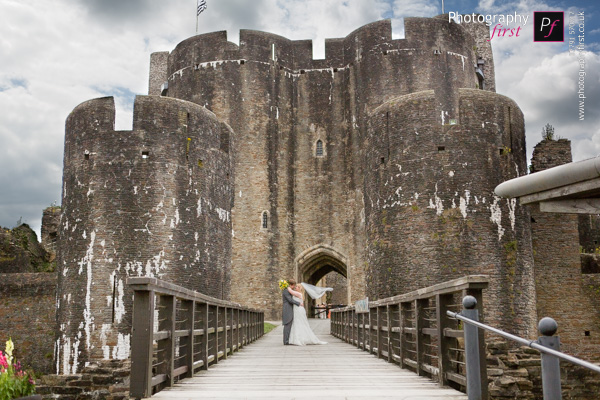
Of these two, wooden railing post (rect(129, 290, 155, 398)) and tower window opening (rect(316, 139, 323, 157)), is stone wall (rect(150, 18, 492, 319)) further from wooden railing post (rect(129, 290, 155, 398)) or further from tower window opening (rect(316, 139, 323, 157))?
wooden railing post (rect(129, 290, 155, 398))

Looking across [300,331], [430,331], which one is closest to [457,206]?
[300,331]

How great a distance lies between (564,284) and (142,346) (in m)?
14.7

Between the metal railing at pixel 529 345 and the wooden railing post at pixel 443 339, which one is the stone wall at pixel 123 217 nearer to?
the wooden railing post at pixel 443 339

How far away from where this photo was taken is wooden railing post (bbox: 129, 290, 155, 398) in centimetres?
504

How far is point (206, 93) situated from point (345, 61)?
5557mm

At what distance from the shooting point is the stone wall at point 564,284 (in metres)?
16.9

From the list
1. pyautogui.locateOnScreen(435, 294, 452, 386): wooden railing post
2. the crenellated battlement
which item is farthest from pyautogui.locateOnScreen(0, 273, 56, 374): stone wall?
pyautogui.locateOnScreen(435, 294, 452, 386): wooden railing post

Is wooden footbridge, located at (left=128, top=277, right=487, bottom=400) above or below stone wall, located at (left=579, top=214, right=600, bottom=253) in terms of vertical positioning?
below

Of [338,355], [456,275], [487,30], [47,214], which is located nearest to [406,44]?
[487,30]

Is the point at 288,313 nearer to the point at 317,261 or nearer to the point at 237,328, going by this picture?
the point at 237,328

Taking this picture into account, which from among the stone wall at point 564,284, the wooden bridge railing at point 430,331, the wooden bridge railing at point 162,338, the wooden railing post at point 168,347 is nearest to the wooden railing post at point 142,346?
the wooden bridge railing at point 162,338

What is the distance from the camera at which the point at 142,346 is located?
5082mm

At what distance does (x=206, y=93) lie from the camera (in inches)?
961

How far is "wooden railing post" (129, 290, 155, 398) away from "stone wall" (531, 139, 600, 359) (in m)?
14.1
